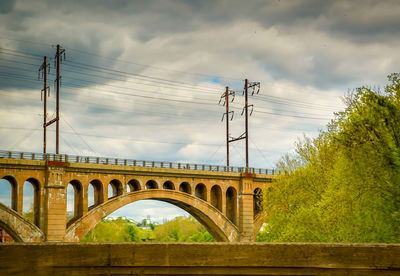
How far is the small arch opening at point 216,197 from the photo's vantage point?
49.0 metres

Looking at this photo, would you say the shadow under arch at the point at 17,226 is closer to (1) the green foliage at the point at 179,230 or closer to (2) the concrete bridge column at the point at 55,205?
(2) the concrete bridge column at the point at 55,205

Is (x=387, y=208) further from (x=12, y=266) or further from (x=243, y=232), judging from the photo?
(x=243, y=232)

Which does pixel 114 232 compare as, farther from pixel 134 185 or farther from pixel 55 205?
pixel 55 205

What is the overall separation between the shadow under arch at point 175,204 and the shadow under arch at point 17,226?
2839 millimetres

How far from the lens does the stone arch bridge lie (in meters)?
35.8

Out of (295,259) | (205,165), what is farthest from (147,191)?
(295,259)

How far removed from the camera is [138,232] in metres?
107

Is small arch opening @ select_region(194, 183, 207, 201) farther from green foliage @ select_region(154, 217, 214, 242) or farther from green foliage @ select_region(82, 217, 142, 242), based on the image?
green foliage @ select_region(154, 217, 214, 242)

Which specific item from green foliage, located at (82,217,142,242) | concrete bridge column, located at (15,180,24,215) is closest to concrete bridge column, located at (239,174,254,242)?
concrete bridge column, located at (15,180,24,215)

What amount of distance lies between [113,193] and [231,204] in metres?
15.2

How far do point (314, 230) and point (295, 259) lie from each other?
22.1m

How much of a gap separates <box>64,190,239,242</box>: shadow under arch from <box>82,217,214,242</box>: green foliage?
31.6 metres

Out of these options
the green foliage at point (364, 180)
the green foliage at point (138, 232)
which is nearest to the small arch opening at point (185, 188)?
the green foliage at point (364, 180)

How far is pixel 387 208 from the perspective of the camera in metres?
18.0
